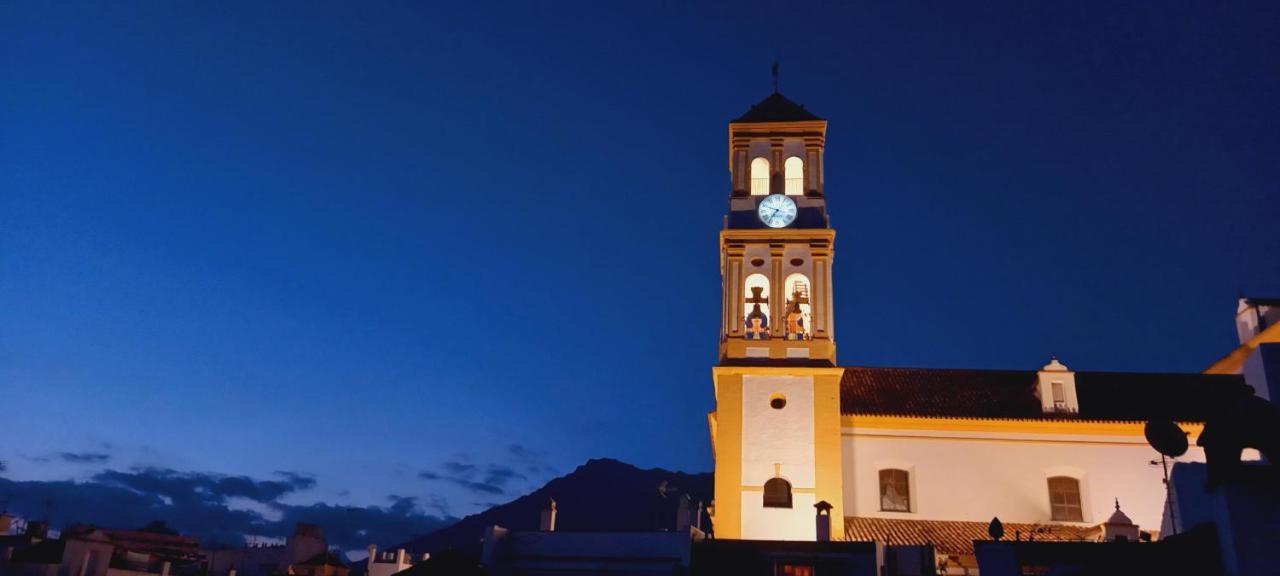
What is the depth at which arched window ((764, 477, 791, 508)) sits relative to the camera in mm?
27875

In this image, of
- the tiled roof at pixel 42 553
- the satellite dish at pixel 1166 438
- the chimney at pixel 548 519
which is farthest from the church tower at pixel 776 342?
the tiled roof at pixel 42 553

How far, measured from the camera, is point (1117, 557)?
16.4 meters

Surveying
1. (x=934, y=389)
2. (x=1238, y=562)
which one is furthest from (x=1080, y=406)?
(x=1238, y=562)

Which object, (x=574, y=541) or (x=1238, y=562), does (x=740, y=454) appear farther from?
(x=1238, y=562)

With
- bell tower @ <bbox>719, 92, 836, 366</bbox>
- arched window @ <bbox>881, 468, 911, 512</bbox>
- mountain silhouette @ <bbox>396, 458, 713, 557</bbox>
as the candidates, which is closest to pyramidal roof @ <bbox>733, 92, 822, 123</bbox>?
bell tower @ <bbox>719, 92, 836, 366</bbox>

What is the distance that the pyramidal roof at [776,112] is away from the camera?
3291 cm

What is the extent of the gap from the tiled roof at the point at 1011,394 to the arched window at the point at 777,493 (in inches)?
133

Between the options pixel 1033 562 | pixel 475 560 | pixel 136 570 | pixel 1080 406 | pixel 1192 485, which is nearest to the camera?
pixel 1192 485

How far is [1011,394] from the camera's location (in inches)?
1231

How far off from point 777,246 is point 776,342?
10.4ft

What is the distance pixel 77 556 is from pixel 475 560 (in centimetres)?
2441

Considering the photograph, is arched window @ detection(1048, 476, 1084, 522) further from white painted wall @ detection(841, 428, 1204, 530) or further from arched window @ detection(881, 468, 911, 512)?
arched window @ detection(881, 468, 911, 512)

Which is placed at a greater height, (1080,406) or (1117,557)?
(1080,406)

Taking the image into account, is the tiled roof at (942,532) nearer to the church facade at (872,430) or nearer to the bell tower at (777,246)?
the church facade at (872,430)
